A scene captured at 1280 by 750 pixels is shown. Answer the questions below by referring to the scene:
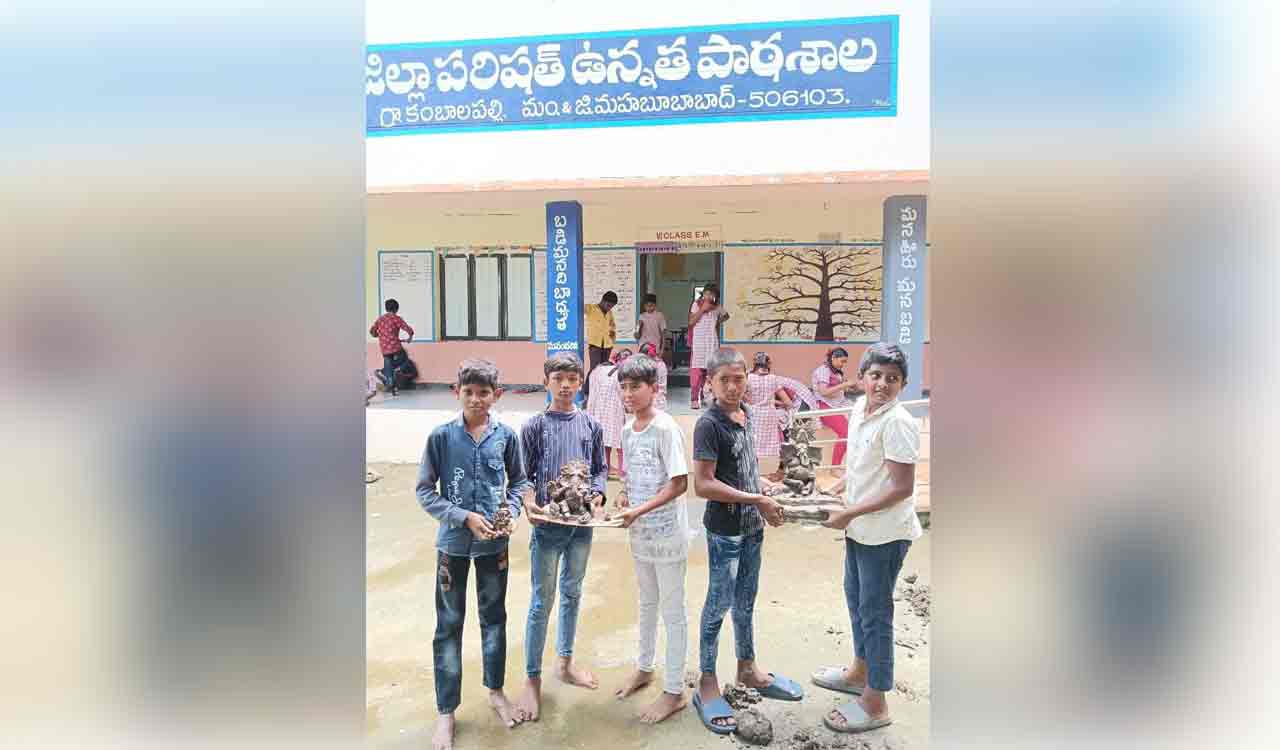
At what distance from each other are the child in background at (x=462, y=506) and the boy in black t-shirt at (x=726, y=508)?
85cm

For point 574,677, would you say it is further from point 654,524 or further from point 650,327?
point 650,327

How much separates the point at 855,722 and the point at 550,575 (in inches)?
57.4

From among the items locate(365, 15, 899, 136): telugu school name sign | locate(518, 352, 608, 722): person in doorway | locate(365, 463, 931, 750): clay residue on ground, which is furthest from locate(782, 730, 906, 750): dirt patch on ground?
locate(365, 15, 899, 136): telugu school name sign

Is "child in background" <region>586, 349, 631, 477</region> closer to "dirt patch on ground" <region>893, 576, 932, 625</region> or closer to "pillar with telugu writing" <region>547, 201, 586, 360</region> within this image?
"pillar with telugu writing" <region>547, 201, 586, 360</region>

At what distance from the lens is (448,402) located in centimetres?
905

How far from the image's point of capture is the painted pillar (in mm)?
7016

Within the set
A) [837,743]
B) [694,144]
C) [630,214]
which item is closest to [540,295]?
[630,214]

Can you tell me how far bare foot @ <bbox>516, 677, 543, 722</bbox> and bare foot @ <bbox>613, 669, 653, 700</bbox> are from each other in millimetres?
370

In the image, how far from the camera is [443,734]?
122 inches

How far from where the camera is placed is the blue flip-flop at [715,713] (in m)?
3.22
